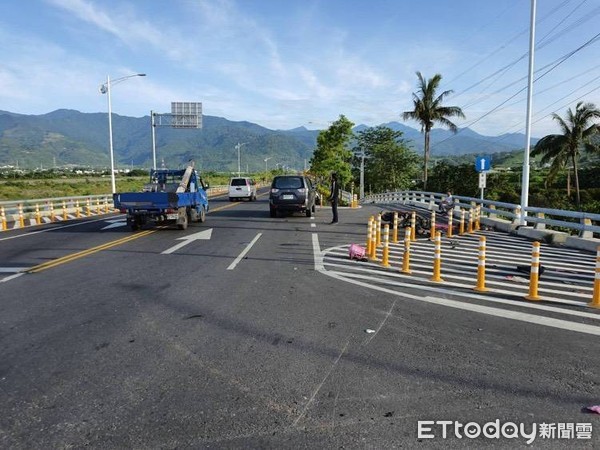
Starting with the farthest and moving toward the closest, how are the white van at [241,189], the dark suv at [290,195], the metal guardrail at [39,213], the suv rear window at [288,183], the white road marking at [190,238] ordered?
the white van at [241,189]
the suv rear window at [288,183]
the dark suv at [290,195]
the metal guardrail at [39,213]
the white road marking at [190,238]

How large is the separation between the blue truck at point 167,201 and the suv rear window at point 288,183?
158 inches

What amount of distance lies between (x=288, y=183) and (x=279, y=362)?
18544 mm

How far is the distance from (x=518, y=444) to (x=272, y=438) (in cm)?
181

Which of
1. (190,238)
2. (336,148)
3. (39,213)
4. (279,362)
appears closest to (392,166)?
(336,148)

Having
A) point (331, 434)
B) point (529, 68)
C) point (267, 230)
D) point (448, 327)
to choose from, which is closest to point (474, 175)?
point (529, 68)

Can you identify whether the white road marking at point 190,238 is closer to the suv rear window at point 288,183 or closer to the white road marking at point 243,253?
the white road marking at point 243,253

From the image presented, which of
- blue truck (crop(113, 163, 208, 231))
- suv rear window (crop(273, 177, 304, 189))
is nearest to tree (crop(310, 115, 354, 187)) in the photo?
suv rear window (crop(273, 177, 304, 189))

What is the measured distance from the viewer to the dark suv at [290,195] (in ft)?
73.0

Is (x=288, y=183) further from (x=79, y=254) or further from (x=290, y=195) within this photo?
(x=79, y=254)

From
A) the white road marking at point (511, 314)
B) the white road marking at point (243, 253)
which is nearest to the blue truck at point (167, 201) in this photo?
the white road marking at point (243, 253)

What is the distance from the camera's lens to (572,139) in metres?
46.9

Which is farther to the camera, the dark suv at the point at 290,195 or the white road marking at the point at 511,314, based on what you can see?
the dark suv at the point at 290,195

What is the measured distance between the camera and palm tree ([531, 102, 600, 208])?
150 ft

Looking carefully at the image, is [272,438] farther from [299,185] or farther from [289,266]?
[299,185]
